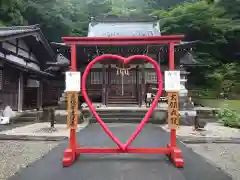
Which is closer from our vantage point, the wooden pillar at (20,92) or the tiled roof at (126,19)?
the wooden pillar at (20,92)

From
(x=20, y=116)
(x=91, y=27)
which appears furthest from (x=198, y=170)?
(x=91, y=27)

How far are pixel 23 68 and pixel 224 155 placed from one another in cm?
1225

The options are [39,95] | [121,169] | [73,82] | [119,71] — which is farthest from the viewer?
[39,95]

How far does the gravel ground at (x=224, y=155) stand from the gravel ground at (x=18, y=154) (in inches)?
151

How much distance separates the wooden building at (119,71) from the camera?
14.1m

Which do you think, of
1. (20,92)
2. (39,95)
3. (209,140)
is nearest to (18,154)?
(209,140)

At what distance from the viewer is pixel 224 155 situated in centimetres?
550

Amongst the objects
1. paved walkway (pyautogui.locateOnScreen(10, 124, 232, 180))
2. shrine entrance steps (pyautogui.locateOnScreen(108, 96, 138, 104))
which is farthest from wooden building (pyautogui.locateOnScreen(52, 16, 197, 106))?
paved walkway (pyautogui.locateOnScreen(10, 124, 232, 180))

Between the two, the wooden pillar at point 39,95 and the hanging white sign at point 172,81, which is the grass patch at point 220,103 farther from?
the wooden pillar at point 39,95

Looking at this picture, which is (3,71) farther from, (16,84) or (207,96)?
(207,96)

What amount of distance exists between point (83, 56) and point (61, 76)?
6.81 meters

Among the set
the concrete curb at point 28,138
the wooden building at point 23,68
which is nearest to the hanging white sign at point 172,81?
the concrete curb at point 28,138

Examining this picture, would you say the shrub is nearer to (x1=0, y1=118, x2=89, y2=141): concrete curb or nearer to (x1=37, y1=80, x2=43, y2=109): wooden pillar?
(x1=0, y1=118, x2=89, y2=141): concrete curb

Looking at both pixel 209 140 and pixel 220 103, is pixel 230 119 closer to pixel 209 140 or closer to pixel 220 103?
pixel 209 140
